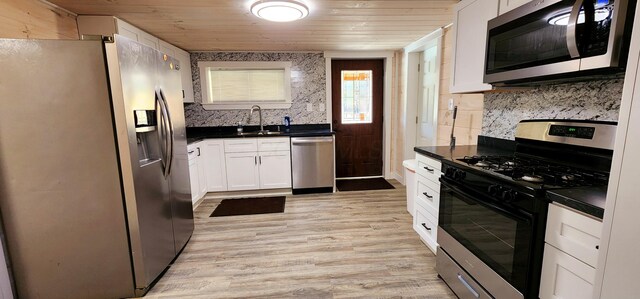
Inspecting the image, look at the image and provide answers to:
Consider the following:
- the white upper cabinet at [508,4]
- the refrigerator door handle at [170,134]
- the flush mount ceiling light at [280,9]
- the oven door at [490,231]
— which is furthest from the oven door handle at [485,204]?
the refrigerator door handle at [170,134]

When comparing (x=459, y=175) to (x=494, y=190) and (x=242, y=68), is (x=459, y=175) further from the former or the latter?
(x=242, y=68)

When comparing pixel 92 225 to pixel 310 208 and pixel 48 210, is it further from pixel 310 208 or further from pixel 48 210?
pixel 310 208

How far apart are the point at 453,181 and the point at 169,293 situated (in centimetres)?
→ 208

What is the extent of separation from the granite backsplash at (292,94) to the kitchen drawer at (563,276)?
3.53 m

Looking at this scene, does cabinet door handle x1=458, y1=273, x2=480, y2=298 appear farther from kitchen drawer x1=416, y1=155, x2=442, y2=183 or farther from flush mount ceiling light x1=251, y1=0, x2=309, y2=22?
flush mount ceiling light x1=251, y1=0, x2=309, y2=22

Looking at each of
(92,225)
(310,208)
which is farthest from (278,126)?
(92,225)

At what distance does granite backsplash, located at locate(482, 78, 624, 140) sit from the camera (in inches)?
56.3

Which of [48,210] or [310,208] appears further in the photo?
[310,208]

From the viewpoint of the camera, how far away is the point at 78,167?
1.64 metres

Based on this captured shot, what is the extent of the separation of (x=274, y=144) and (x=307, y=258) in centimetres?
186

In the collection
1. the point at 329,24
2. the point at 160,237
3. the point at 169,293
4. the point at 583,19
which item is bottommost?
the point at 169,293

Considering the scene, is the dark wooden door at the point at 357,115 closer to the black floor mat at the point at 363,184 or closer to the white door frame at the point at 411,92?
the black floor mat at the point at 363,184

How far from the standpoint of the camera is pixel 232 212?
131 inches

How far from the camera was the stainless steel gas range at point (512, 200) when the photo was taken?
1.21 metres
